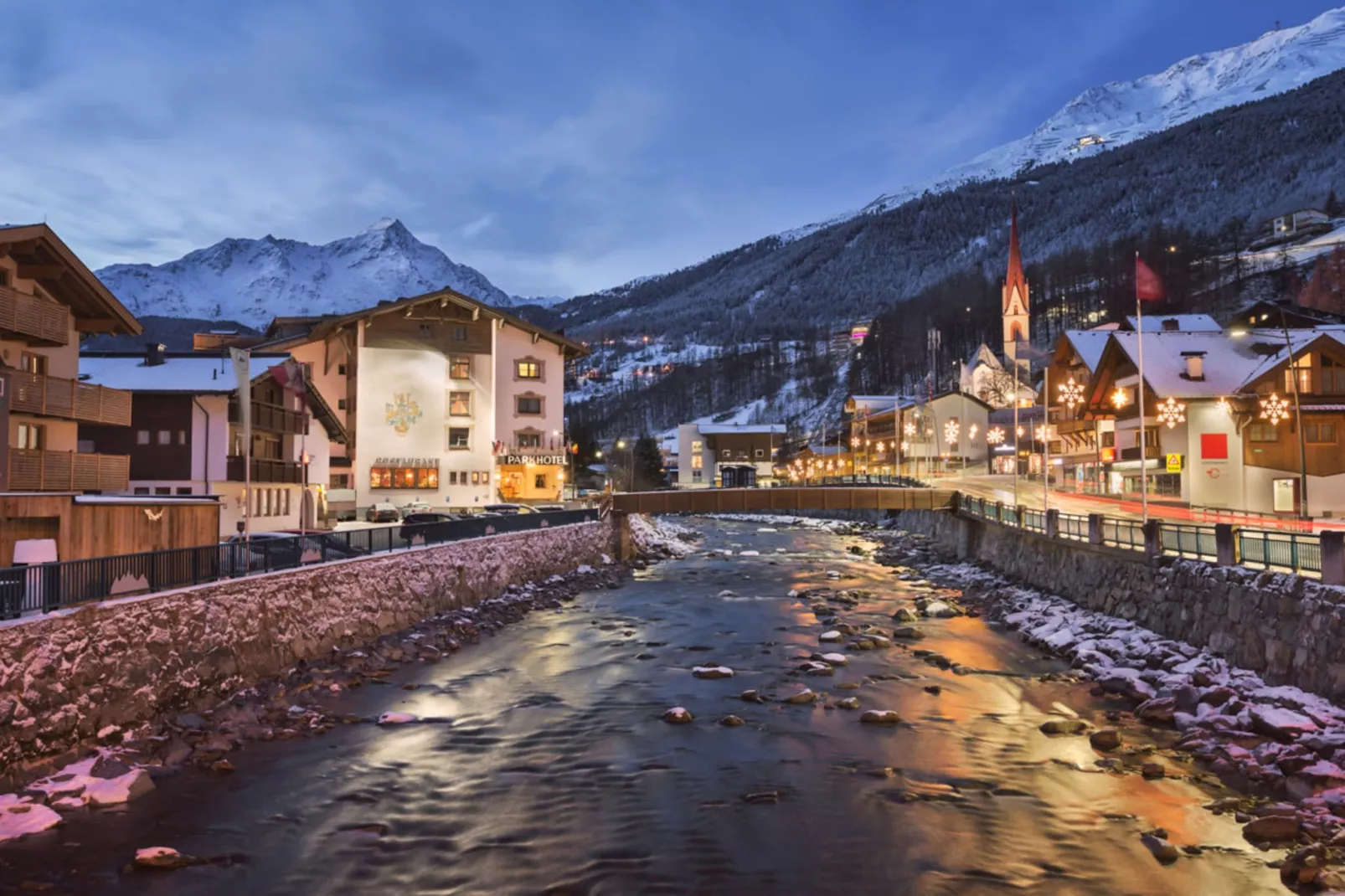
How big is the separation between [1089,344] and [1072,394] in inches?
341

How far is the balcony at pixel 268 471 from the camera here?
1650 inches

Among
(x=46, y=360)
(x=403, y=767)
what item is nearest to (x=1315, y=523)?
(x=403, y=767)

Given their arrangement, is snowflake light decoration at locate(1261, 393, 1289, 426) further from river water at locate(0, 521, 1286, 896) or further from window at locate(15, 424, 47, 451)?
window at locate(15, 424, 47, 451)

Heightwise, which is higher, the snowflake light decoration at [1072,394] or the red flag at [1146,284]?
the red flag at [1146,284]

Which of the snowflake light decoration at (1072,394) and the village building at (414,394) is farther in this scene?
the village building at (414,394)

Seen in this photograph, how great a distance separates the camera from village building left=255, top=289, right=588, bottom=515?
227 ft

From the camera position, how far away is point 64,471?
2719 cm

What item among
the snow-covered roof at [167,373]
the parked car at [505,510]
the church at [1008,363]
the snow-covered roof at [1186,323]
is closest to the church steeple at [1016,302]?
the church at [1008,363]

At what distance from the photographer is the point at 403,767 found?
17.9 metres

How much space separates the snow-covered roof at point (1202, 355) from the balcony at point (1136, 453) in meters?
4.93

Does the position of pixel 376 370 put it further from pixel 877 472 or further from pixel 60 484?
pixel 877 472

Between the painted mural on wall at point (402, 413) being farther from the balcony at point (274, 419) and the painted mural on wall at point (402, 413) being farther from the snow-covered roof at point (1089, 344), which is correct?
the snow-covered roof at point (1089, 344)

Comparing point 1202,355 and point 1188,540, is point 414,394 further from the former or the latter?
point 1202,355

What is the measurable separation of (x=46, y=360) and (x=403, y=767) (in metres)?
22.2
